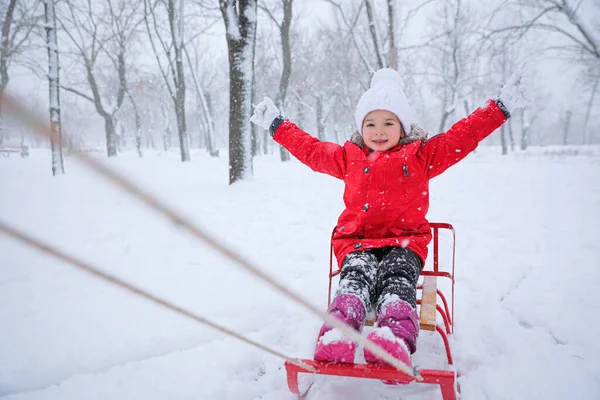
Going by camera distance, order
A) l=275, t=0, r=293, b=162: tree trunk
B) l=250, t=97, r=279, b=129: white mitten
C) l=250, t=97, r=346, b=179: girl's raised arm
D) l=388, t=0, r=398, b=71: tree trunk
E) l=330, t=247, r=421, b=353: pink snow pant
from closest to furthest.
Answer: l=330, t=247, r=421, b=353: pink snow pant
l=250, t=97, r=346, b=179: girl's raised arm
l=250, t=97, r=279, b=129: white mitten
l=388, t=0, r=398, b=71: tree trunk
l=275, t=0, r=293, b=162: tree trunk

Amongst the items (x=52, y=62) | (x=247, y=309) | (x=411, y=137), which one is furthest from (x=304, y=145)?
(x=52, y=62)

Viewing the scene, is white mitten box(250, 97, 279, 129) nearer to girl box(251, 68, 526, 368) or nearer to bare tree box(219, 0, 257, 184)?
girl box(251, 68, 526, 368)

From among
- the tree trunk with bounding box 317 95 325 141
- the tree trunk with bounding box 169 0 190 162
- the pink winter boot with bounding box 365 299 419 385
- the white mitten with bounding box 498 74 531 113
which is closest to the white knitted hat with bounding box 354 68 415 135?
the white mitten with bounding box 498 74 531 113

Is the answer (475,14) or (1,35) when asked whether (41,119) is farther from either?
(475,14)

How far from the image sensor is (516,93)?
7.91 feet

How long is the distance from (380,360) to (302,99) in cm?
2597

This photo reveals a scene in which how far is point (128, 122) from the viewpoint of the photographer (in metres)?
47.5

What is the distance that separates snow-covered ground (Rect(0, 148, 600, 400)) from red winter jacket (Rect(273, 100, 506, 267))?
2.41 feet

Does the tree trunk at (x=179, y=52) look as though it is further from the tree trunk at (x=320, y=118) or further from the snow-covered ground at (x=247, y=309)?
the snow-covered ground at (x=247, y=309)

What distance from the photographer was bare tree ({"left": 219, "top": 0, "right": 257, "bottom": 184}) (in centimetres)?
702

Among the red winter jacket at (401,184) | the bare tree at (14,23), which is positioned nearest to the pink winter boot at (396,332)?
the red winter jacket at (401,184)

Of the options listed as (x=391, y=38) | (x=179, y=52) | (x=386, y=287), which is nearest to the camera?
(x=386, y=287)

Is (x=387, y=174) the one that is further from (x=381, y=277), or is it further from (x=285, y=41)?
(x=285, y=41)

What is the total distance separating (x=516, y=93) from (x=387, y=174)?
105cm
